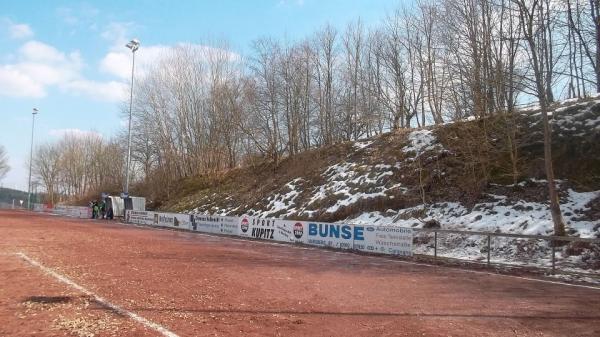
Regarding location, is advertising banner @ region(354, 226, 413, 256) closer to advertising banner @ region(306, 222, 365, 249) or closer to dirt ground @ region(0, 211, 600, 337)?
advertising banner @ region(306, 222, 365, 249)

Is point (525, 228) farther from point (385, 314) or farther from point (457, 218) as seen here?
point (385, 314)

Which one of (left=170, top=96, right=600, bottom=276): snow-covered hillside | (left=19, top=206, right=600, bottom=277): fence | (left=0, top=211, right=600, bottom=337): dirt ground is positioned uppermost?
(left=170, top=96, right=600, bottom=276): snow-covered hillside

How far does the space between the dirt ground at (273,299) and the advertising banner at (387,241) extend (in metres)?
3.44

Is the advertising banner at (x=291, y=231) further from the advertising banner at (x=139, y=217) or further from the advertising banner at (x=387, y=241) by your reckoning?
the advertising banner at (x=139, y=217)

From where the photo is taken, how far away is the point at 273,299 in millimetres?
10133

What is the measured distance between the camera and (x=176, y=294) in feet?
33.8

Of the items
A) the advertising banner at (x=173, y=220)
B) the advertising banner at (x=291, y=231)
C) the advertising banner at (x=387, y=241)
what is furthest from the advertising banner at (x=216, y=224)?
the advertising banner at (x=387, y=241)

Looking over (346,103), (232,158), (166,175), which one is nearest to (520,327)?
(346,103)

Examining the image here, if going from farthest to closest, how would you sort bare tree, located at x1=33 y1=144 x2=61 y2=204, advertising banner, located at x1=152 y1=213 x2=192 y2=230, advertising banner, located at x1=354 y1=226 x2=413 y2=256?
bare tree, located at x1=33 y1=144 x2=61 y2=204 < advertising banner, located at x1=152 y1=213 x2=192 y2=230 < advertising banner, located at x1=354 y1=226 x2=413 y2=256

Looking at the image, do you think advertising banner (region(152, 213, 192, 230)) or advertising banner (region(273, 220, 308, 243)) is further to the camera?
advertising banner (region(152, 213, 192, 230))

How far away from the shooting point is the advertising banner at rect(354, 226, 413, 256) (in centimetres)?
2014

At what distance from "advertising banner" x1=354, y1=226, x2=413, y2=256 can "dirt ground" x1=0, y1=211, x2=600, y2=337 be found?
3.44m

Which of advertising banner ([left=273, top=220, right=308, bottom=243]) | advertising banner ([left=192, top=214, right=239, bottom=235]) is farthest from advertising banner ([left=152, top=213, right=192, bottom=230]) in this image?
advertising banner ([left=273, top=220, right=308, bottom=243])

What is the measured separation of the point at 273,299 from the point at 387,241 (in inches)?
454
